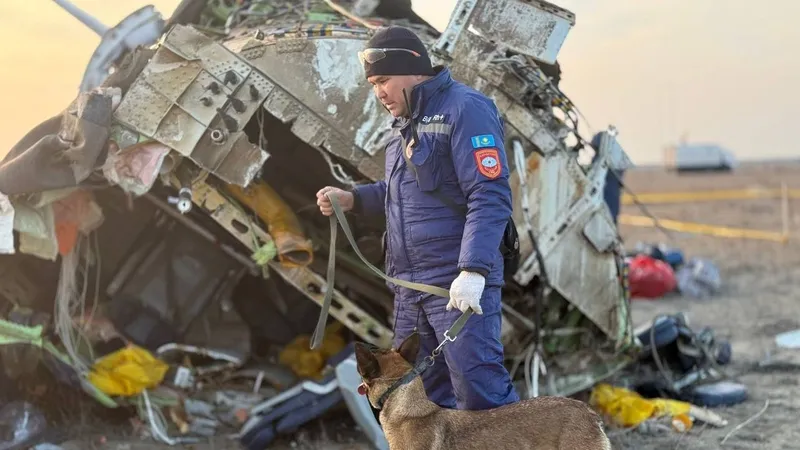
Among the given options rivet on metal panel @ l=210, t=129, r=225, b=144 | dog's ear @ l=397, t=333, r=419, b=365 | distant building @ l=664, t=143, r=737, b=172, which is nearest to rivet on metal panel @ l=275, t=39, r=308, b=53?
rivet on metal panel @ l=210, t=129, r=225, b=144

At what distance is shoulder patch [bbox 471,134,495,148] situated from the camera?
3359 mm

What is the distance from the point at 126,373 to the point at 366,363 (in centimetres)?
271

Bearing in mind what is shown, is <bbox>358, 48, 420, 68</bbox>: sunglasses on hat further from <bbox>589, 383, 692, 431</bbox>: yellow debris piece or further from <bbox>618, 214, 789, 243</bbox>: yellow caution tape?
<bbox>618, 214, 789, 243</bbox>: yellow caution tape

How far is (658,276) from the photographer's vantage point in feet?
32.9

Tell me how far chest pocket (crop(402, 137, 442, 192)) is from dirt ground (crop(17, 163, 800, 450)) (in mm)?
2168

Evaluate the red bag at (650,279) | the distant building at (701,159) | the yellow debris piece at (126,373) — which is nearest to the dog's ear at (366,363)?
the yellow debris piece at (126,373)

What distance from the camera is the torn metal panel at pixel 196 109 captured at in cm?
480

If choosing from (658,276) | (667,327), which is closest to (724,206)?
(658,276)

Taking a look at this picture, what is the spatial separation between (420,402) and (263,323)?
11.1ft

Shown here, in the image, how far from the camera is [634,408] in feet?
17.6

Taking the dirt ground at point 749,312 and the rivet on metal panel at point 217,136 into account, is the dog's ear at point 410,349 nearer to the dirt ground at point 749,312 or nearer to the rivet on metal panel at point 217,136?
the rivet on metal panel at point 217,136

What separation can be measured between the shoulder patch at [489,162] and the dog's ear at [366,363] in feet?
2.69

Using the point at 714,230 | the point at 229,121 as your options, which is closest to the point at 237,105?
the point at 229,121

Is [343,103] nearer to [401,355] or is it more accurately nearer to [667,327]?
[401,355]
